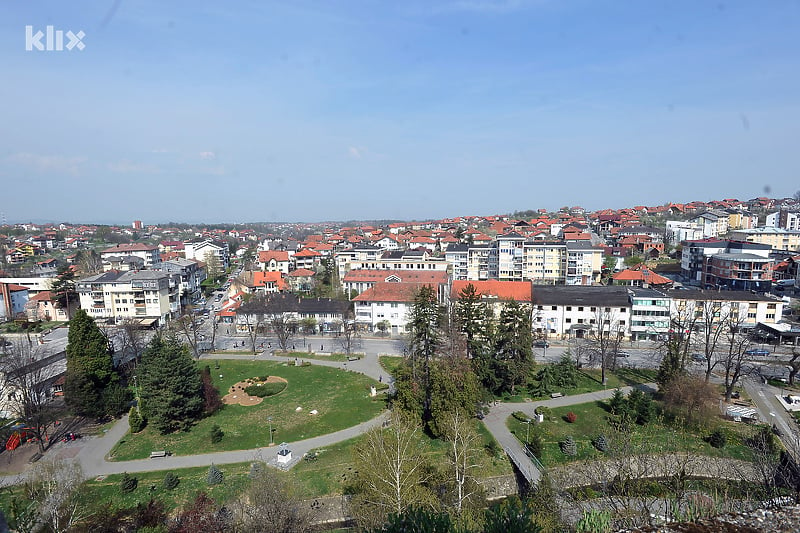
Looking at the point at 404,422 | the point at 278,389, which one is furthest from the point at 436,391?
the point at 278,389

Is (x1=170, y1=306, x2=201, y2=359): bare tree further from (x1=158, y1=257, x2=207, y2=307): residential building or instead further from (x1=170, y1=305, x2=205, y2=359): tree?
(x1=158, y1=257, x2=207, y2=307): residential building

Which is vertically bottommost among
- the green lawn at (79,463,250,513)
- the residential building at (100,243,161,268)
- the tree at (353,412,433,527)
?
the green lawn at (79,463,250,513)

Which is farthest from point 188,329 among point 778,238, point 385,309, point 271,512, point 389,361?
point 778,238

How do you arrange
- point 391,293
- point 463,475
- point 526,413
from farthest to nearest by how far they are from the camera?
point 391,293, point 526,413, point 463,475

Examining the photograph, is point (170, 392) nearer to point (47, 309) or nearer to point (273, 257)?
point (47, 309)

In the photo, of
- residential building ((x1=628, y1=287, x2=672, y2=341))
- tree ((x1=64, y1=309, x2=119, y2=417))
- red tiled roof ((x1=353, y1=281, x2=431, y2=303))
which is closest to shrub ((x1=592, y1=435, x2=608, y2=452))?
residential building ((x1=628, y1=287, x2=672, y2=341))
